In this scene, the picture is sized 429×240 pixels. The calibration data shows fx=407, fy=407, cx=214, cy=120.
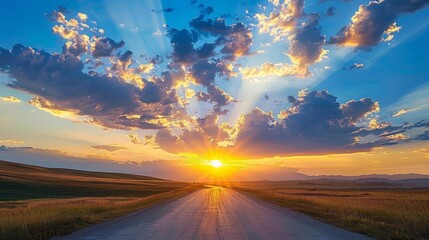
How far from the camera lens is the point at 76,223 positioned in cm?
1903

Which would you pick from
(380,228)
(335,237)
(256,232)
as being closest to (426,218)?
(380,228)

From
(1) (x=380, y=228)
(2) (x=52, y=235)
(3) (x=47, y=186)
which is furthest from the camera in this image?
(3) (x=47, y=186)

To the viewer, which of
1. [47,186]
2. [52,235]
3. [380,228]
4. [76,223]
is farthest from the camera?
[47,186]

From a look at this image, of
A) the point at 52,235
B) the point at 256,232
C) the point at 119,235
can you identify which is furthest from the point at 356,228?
the point at 52,235

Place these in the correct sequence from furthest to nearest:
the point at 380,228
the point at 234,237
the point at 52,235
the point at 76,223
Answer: the point at 76,223
the point at 380,228
the point at 52,235
the point at 234,237

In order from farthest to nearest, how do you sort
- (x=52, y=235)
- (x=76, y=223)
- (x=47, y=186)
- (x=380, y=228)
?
(x=47, y=186), (x=76, y=223), (x=380, y=228), (x=52, y=235)

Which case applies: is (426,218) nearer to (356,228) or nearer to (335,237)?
(356,228)

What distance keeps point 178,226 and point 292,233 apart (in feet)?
16.4

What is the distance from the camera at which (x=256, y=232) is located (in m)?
15.7

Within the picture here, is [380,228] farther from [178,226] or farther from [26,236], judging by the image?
[26,236]

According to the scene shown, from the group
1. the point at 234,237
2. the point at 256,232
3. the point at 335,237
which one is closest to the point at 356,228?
the point at 335,237

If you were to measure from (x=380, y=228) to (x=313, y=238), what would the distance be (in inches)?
177

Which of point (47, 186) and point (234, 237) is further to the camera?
point (47, 186)

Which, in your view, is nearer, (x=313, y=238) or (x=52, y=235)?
(x=313, y=238)
